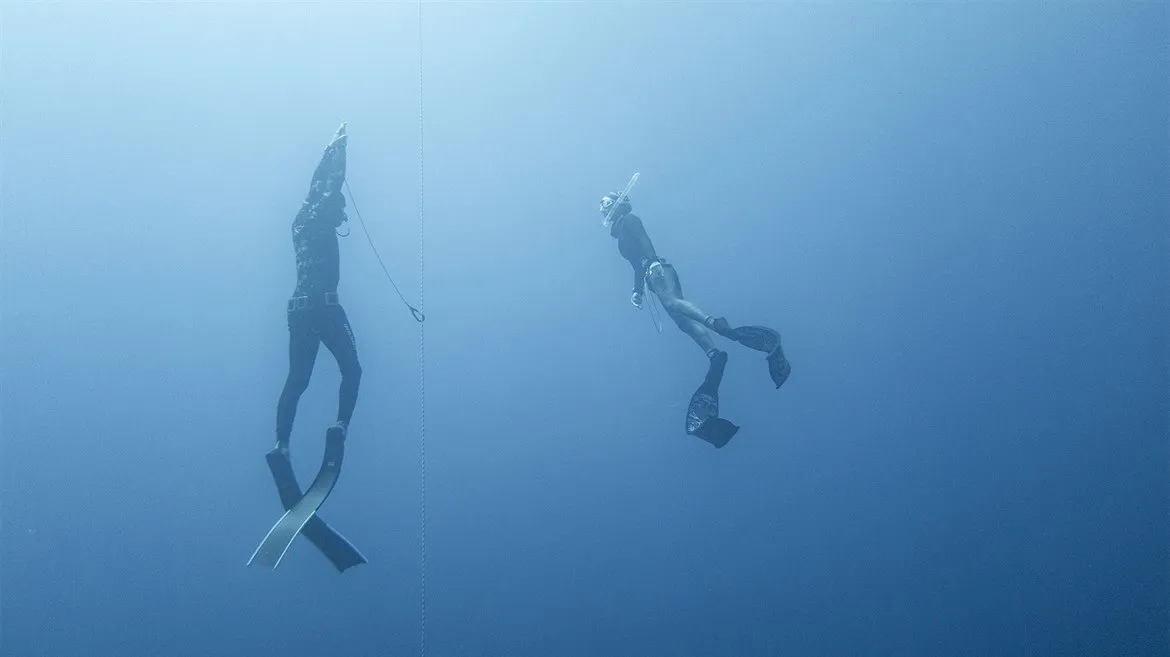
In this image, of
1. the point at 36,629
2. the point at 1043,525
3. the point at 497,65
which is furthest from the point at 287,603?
the point at 1043,525

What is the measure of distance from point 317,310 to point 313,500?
764mm

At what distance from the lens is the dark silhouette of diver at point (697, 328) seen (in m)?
2.78

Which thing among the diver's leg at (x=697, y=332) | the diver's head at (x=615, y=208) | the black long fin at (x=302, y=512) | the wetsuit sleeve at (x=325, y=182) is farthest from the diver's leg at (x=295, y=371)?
the diver's leg at (x=697, y=332)

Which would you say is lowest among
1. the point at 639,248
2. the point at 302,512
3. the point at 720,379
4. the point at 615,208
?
the point at 302,512

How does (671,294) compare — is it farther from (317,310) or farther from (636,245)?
(317,310)

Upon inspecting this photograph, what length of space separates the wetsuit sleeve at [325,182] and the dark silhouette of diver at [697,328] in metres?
1.25

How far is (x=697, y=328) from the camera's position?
2963 mm

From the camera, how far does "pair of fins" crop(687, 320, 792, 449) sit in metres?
2.76

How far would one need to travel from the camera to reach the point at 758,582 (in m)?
3.85

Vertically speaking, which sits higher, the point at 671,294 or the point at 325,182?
the point at 325,182

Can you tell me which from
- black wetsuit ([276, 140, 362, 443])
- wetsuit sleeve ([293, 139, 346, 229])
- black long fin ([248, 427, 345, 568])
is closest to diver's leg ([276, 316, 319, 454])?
black wetsuit ([276, 140, 362, 443])

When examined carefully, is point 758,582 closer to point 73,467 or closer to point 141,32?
point 73,467

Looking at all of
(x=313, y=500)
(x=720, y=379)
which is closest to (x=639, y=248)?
(x=720, y=379)

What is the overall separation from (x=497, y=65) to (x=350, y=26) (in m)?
0.91
